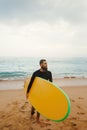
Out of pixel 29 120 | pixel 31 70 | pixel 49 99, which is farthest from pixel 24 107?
pixel 31 70

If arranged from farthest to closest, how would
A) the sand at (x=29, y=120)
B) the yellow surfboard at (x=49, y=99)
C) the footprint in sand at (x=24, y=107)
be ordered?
the footprint in sand at (x=24, y=107), the sand at (x=29, y=120), the yellow surfboard at (x=49, y=99)

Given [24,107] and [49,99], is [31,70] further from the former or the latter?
[49,99]

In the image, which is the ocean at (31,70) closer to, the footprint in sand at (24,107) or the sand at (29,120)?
the footprint in sand at (24,107)

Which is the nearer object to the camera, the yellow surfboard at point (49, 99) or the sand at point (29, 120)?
the yellow surfboard at point (49, 99)

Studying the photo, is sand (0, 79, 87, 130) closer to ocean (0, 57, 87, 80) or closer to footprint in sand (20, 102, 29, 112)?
footprint in sand (20, 102, 29, 112)

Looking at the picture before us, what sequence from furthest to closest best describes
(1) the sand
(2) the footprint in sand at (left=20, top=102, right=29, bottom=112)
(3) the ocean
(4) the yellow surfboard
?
(3) the ocean
(2) the footprint in sand at (left=20, top=102, right=29, bottom=112)
(1) the sand
(4) the yellow surfboard

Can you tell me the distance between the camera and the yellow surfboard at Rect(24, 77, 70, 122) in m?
4.09

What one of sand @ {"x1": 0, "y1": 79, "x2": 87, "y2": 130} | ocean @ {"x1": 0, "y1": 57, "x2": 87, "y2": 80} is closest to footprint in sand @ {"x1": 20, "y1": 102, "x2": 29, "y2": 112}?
sand @ {"x1": 0, "y1": 79, "x2": 87, "y2": 130}

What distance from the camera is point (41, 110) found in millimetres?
4754

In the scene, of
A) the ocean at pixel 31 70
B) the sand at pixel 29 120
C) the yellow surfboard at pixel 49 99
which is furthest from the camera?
the ocean at pixel 31 70

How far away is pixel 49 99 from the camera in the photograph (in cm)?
451

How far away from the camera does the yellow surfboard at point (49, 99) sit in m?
4.09

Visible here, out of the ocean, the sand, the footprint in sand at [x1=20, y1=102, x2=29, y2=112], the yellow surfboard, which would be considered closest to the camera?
the yellow surfboard

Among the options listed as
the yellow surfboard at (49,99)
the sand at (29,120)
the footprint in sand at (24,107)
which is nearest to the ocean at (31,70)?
the footprint in sand at (24,107)
